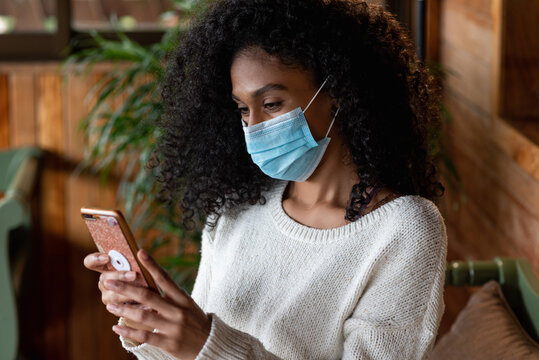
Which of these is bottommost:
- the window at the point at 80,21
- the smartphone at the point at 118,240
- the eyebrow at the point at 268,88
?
the window at the point at 80,21

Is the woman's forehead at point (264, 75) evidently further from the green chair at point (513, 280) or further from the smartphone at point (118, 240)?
the green chair at point (513, 280)

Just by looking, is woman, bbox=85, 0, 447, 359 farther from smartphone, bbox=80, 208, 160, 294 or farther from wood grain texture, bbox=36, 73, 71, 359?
wood grain texture, bbox=36, 73, 71, 359

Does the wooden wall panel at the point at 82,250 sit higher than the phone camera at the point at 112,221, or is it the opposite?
the phone camera at the point at 112,221

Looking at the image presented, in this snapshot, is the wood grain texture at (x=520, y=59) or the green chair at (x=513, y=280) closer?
the green chair at (x=513, y=280)

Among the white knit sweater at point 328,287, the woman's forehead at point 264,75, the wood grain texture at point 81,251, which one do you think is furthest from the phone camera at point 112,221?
the wood grain texture at point 81,251

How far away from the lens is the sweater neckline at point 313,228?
1276 millimetres

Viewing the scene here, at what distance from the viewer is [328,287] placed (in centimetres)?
129

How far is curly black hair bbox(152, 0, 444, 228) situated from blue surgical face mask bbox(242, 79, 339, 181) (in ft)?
0.20

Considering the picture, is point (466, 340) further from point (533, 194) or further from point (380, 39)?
point (380, 39)

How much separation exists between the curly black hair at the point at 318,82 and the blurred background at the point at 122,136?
0.43 m

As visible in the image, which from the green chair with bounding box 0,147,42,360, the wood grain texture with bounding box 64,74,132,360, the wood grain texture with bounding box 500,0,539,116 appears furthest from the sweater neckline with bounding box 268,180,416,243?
the wood grain texture with bounding box 64,74,132,360

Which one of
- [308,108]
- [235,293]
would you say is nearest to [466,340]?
[235,293]

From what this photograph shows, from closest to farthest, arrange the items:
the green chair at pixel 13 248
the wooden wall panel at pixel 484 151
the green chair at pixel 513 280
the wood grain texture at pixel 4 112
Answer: the green chair at pixel 513 280, the wooden wall panel at pixel 484 151, the green chair at pixel 13 248, the wood grain texture at pixel 4 112

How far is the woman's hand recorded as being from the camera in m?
1.08
